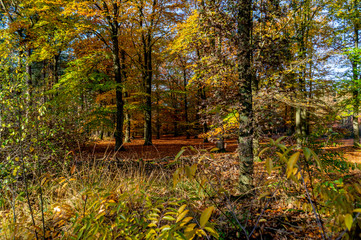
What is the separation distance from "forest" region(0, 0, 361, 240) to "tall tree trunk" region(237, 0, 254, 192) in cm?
2

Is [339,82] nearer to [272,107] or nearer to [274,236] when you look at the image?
[272,107]

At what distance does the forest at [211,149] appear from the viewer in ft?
6.37

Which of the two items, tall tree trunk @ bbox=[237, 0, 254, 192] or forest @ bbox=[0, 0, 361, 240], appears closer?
forest @ bbox=[0, 0, 361, 240]

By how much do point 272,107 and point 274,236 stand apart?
101 inches

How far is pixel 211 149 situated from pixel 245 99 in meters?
2.20

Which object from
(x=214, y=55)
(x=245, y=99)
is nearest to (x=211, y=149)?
(x=245, y=99)

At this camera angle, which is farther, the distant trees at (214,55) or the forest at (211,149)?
the distant trees at (214,55)

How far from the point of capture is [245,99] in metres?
3.62

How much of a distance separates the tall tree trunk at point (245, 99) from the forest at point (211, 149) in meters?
0.02

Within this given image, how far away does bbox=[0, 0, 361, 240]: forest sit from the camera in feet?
6.37

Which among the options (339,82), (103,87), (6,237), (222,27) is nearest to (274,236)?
(6,237)

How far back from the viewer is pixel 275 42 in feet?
12.5

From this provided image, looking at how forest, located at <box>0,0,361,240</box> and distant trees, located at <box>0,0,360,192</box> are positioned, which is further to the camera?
distant trees, located at <box>0,0,360,192</box>

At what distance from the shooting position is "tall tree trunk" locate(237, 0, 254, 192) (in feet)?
11.7
